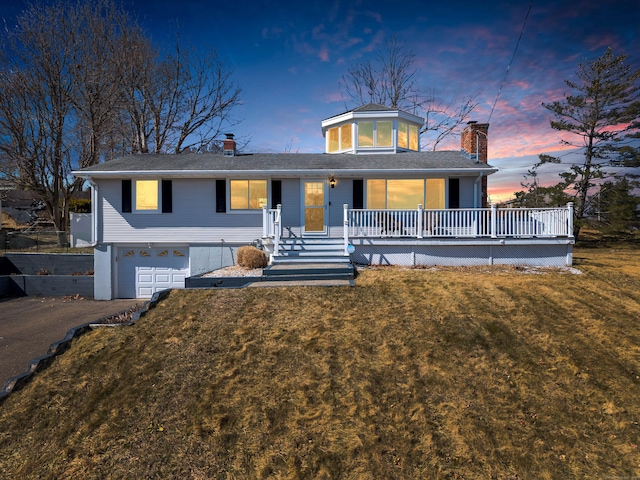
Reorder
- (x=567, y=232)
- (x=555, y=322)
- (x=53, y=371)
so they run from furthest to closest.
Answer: (x=567, y=232) → (x=555, y=322) → (x=53, y=371)

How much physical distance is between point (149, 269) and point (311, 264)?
795 centimetres

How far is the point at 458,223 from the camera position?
11.4 m

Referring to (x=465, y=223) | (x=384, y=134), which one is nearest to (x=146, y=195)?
(x=384, y=134)

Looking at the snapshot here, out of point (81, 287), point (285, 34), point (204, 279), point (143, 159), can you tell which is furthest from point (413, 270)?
point (285, 34)

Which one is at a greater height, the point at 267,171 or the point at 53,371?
the point at 267,171

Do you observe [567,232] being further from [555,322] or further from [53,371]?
[53,371]

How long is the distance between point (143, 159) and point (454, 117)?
2445cm

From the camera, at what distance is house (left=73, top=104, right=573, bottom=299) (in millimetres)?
11266

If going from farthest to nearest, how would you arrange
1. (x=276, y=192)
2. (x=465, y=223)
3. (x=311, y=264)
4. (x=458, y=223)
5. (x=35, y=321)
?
(x=276, y=192) → (x=465, y=223) → (x=458, y=223) → (x=35, y=321) → (x=311, y=264)

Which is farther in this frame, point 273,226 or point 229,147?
point 229,147

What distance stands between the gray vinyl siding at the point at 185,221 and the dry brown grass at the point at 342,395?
234 inches

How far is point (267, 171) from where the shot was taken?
1234 centimetres

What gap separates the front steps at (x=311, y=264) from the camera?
910 centimetres

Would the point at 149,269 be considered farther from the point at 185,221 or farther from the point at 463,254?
the point at 463,254
